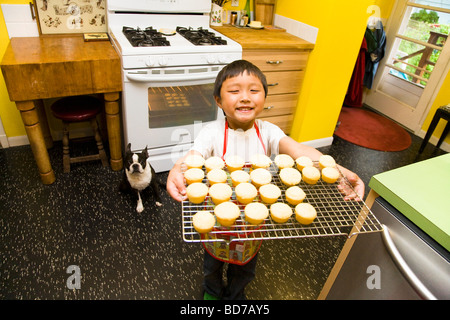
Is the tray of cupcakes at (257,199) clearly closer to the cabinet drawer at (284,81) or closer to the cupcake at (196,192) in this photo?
the cupcake at (196,192)

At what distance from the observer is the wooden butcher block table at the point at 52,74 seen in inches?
73.0

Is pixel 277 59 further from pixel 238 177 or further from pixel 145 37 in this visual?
pixel 238 177

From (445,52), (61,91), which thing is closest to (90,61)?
(61,91)

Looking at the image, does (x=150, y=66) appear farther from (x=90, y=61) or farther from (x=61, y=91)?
(x=61, y=91)

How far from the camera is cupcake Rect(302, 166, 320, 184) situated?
118 centimetres

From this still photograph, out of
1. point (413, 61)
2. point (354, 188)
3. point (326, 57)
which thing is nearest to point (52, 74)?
point (354, 188)

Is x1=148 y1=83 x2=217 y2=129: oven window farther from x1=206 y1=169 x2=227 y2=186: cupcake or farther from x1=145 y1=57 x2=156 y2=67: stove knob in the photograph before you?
x1=206 y1=169 x2=227 y2=186: cupcake

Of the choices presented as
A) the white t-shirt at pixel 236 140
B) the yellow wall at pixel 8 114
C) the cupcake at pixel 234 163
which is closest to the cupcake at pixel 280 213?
the cupcake at pixel 234 163

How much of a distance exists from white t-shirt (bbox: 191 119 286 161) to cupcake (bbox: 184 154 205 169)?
0.06 meters

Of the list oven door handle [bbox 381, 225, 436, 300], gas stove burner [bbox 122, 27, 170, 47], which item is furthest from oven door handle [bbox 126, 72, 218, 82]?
oven door handle [bbox 381, 225, 436, 300]

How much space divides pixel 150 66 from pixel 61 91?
2.00ft

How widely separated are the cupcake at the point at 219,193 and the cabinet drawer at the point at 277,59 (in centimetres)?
160

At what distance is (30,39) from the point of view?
2.24m

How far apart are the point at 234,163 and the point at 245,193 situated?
0.55 ft
